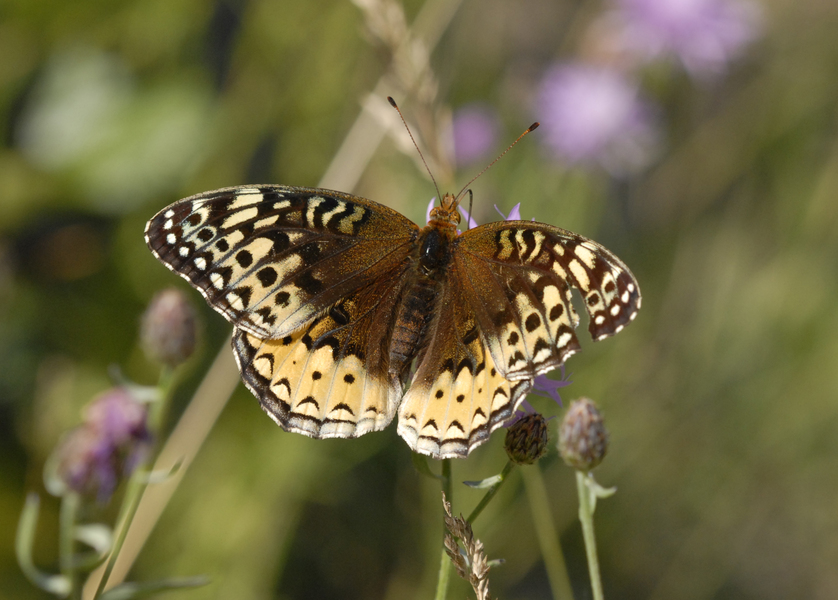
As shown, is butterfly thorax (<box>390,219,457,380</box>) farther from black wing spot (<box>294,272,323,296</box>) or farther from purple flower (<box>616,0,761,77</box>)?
purple flower (<box>616,0,761,77</box>)

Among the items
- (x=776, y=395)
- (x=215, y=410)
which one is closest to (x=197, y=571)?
(x=215, y=410)

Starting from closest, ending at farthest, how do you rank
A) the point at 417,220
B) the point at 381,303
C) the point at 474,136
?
the point at 381,303 → the point at 417,220 → the point at 474,136

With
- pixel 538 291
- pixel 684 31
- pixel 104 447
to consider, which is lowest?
pixel 104 447

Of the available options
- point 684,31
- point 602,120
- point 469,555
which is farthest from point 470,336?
point 684,31

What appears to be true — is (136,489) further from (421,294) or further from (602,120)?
(602,120)

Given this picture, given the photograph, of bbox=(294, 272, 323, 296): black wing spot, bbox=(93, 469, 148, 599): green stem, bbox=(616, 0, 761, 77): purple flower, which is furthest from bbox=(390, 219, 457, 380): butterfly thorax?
bbox=(616, 0, 761, 77): purple flower

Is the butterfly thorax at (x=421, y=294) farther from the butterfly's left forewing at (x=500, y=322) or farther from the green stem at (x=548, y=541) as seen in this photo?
the green stem at (x=548, y=541)

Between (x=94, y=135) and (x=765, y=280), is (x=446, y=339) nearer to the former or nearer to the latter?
(x=94, y=135)
